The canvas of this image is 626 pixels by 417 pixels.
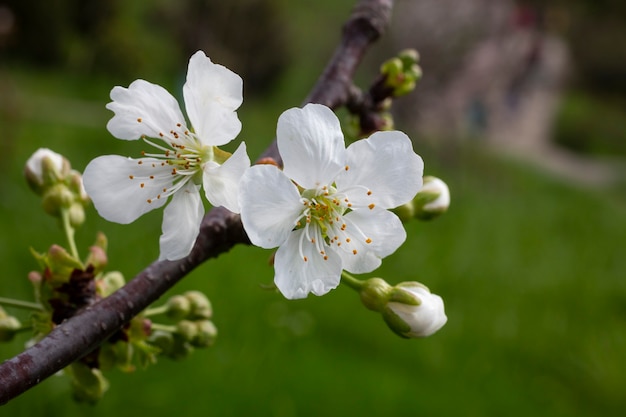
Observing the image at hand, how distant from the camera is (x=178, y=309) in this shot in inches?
29.5

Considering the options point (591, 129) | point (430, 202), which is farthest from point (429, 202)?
point (591, 129)

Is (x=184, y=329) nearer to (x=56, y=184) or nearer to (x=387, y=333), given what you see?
(x=56, y=184)

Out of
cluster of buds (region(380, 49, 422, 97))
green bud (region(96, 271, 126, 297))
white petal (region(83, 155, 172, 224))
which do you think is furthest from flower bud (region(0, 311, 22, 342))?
cluster of buds (region(380, 49, 422, 97))

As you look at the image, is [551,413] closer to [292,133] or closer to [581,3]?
[292,133]

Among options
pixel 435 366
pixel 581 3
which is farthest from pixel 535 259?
pixel 581 3

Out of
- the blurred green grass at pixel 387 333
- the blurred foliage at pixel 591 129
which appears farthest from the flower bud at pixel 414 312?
the blurred foliage at pixel 591 129

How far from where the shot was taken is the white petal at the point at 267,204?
454 millimetres

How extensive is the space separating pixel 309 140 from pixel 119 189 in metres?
0.17

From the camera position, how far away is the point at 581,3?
43.5 feet

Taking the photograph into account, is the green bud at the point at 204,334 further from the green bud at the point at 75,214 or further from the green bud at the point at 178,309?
the green bud at the point at 75,214

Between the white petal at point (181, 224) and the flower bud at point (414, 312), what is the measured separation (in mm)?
179

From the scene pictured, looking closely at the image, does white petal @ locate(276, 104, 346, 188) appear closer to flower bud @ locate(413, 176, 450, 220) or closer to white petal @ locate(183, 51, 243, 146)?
white petal @ locate(183, 51, 243, 146)

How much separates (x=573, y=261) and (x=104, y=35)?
522 cm

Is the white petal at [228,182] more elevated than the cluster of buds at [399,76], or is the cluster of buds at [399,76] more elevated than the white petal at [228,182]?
the cluster of buds at [399,76]
